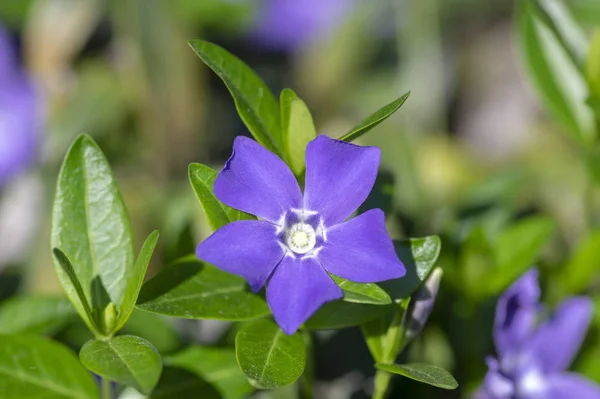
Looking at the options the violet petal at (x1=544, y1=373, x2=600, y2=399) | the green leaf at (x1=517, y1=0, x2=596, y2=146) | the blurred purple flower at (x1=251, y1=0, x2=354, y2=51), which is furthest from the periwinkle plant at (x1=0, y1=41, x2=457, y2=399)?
the blurred purple flower at (x1=251, y1=0, x2=354, y2=51)

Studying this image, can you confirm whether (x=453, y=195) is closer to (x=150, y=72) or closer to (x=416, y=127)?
(x=416, y=127)

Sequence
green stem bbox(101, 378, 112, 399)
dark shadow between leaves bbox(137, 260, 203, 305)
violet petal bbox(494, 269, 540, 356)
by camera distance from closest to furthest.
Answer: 1. dark shadow between leaves bbox(137, 260, 203, 305)
2. green stem bbox(101, 378, 112, 399)
3. violet petal bbox(494, 269, 540, 356)

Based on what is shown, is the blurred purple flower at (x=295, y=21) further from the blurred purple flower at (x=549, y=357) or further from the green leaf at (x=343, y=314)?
the green leaf at (x=343, y=314)

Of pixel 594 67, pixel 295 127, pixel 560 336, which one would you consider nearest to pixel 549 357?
pixel 560 336

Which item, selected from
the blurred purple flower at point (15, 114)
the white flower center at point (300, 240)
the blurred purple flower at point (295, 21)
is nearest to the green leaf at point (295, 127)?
the white flower center at point (300, 240)

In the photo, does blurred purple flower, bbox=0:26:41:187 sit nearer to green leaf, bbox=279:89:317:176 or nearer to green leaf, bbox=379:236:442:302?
green leaf, bbox=279:89:317:176
